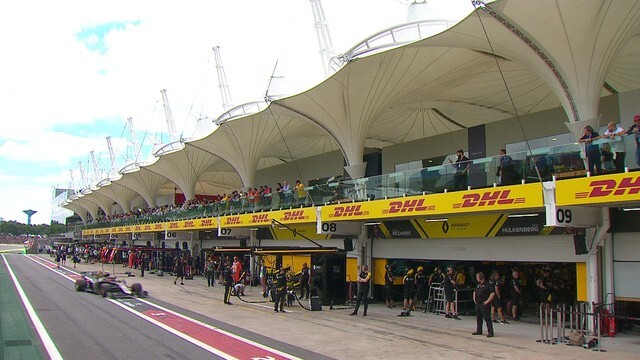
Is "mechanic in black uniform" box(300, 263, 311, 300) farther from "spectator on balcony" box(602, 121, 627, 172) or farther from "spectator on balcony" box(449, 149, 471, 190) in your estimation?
"spectator on balcony" box(602, 121, 627, 172)

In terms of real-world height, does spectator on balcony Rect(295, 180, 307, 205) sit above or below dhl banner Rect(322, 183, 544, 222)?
above

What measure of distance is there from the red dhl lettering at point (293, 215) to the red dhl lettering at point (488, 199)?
8974mm

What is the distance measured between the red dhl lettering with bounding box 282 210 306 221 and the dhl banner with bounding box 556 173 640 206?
40.5 ft

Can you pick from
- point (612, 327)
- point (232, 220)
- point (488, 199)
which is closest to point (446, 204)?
point (488, 199)

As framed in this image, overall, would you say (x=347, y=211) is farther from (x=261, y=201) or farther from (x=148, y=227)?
(x=148, y=227)

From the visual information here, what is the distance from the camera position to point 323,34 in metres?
32.5

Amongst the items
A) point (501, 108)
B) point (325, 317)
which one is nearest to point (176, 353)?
point (325, 317)

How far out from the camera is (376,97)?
2275 cm

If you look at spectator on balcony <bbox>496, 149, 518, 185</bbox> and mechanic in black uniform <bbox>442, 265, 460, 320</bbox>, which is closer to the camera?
spectator on balcony <bbox>496, 149, 518, 185</bbox>

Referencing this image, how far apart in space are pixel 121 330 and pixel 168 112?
165ft

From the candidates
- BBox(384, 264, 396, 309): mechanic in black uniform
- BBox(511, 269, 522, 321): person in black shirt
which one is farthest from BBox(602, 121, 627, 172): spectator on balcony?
BBox(384, 264, 396, 309): mechanic in black uniform

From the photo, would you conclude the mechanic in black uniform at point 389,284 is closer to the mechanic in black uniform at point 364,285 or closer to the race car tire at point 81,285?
the mechanic in black uniform at point 364,285

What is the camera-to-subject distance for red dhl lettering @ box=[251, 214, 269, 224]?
26.3 meters

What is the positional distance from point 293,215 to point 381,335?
1118 cm
